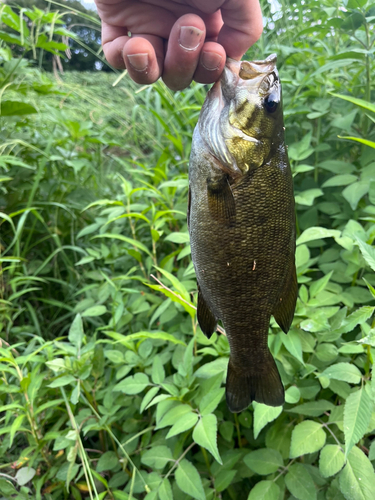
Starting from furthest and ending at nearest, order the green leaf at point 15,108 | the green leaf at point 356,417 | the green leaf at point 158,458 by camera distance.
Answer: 1. the green leaf at point 15,108
2. the green leaf at point 158,458
3. the green leaf at point 356,417

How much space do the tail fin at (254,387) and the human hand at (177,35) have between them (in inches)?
37.8

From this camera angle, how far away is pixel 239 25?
1.20 m

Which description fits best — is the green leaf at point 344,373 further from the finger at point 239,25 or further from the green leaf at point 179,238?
the finger at point 239,25

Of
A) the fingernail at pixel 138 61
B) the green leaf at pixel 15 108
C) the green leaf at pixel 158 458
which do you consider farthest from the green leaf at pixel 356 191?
the green leaf at pixel 15 108

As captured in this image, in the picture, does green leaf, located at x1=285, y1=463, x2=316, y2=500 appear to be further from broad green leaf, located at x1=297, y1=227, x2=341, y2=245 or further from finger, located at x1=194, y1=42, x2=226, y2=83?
finger, located at x1=194, y1=42, x2=226, y2=83

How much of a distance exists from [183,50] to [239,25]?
0.87ft

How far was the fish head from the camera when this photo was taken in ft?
3.36

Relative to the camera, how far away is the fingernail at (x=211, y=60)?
107cm

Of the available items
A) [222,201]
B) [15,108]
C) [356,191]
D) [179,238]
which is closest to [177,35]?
[222,201]

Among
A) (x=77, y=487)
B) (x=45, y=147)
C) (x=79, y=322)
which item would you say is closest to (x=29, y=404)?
(x=79, y=322)

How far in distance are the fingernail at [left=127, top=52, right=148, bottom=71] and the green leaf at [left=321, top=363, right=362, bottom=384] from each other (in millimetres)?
1154

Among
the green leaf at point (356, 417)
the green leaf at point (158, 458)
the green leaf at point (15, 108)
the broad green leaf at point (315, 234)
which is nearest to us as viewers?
the green leaf at point (356, 417)

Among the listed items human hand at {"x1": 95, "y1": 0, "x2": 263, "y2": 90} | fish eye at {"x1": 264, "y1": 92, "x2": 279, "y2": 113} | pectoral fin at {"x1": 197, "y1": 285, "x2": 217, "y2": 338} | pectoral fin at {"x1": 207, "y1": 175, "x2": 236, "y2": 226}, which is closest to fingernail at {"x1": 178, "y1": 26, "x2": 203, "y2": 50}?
human hand at {"x1": 95, "y1": 0, "x2": 263, "y2": 90}

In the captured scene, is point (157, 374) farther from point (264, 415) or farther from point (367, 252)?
point (367, 252)
